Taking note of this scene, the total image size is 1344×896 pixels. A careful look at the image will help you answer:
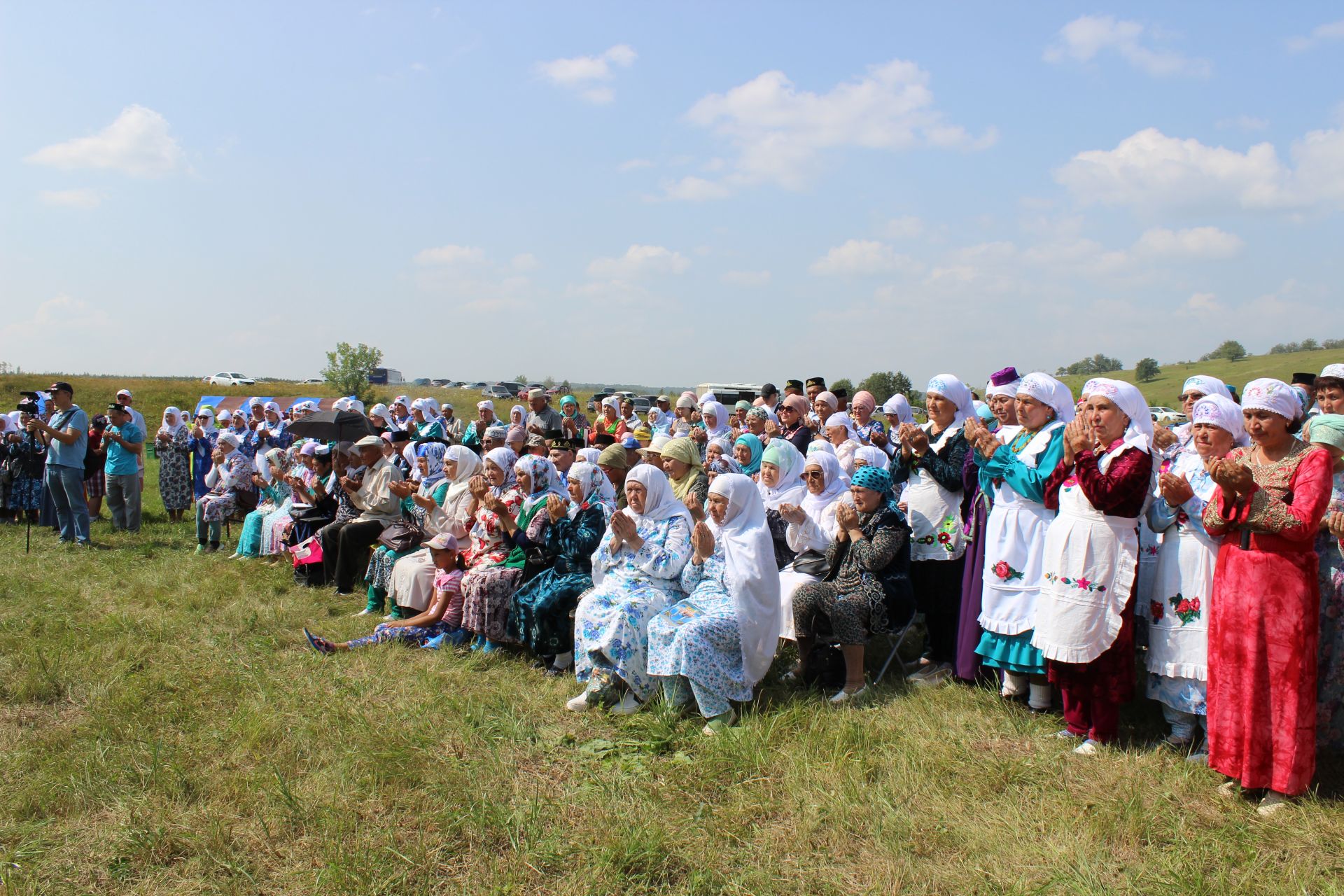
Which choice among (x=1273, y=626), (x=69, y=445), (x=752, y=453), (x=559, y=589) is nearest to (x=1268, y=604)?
(x=1273, y=626)

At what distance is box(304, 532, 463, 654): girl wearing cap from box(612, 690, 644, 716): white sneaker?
1.74m

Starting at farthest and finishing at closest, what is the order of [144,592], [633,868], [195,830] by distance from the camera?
1. [144,592]
2. [195,830]
3. [633,868]

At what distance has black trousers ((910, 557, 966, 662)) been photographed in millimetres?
5160

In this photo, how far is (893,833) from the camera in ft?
11.1

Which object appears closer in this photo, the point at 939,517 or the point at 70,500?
the point at 939,517

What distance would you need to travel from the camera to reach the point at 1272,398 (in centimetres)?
344

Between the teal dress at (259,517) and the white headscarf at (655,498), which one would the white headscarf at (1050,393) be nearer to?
the white headscarf at (655,498)

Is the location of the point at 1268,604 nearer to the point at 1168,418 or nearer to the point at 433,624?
the point at 433,624

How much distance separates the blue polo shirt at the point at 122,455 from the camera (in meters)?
10.7

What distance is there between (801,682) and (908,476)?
1459 mm

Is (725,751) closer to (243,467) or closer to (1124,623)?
(1124,623)

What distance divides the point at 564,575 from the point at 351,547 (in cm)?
294

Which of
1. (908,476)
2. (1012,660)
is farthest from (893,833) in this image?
(908,476)

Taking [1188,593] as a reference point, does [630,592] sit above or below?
below
